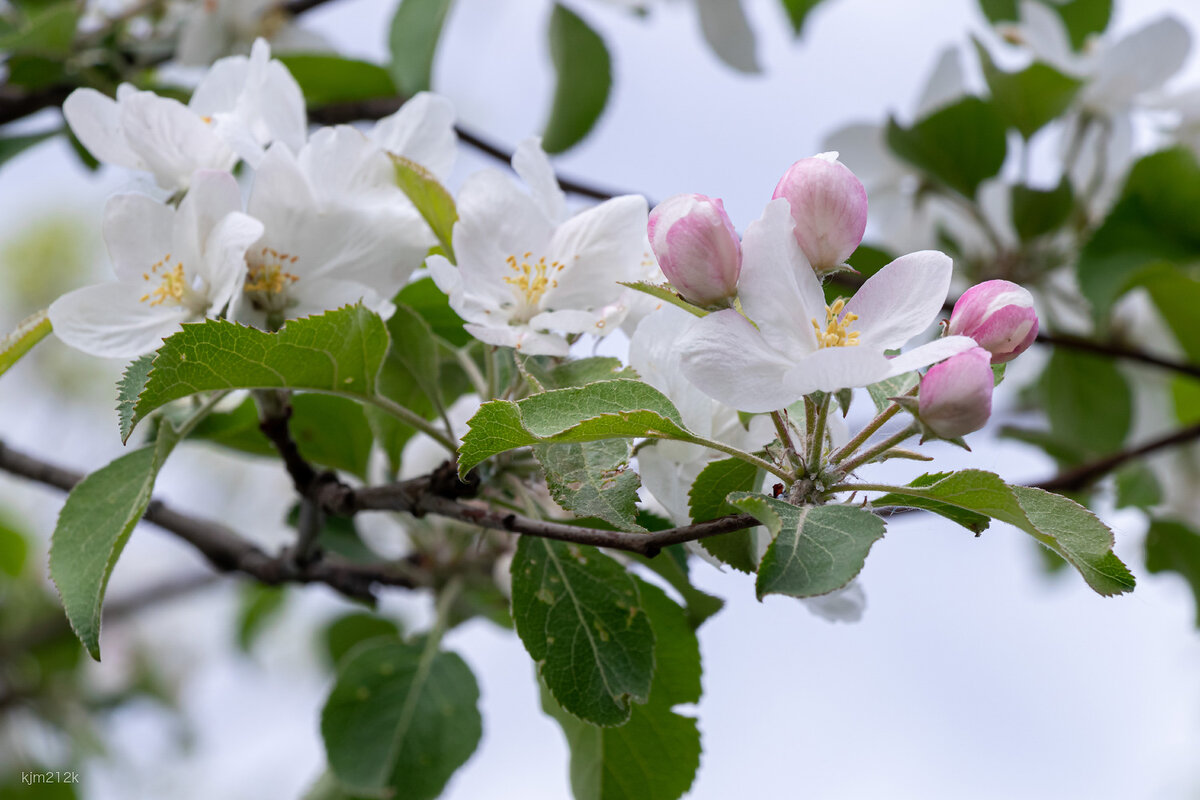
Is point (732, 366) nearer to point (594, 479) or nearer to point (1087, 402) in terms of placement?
point (594, 479)

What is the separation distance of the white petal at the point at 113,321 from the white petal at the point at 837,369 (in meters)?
0.43

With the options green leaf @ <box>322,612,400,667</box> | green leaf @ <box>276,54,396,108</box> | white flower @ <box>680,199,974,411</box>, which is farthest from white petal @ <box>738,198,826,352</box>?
green leaf @ <box>322,612,400,667</box>

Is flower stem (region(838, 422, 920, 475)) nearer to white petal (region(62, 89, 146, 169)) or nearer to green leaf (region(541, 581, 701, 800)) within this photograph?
green leaf (region(541, 581, 701, 800))

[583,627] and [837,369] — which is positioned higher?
[837,369]

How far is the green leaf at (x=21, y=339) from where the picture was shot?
2.32 ft

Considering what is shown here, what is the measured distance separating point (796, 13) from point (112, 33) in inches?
39.9

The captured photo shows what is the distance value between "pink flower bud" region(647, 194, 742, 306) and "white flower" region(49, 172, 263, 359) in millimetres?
286

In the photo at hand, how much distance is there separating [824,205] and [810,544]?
0.19m

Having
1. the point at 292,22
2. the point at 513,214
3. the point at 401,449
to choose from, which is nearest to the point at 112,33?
the point at 292,22

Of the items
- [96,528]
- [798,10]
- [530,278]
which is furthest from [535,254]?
[798,10]

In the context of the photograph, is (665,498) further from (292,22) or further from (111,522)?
(292,22)

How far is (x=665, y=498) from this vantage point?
680mm

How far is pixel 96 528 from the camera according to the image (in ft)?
2.32

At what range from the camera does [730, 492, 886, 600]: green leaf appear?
0.49m
